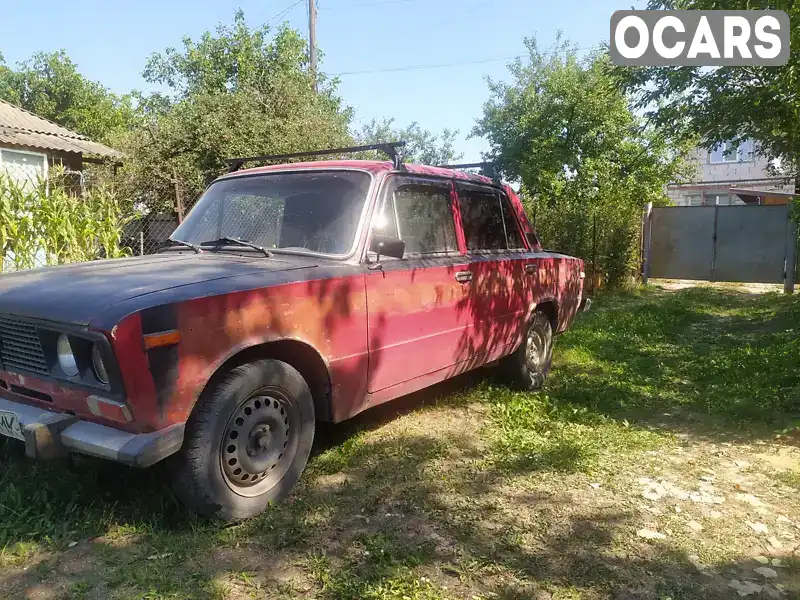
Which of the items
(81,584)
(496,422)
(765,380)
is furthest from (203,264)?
(765,380)

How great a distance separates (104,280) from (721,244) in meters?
15.5

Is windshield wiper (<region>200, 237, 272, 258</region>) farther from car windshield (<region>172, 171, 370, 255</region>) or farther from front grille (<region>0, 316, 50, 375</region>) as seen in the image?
front grille (<region>0, 316, 50, 375</region>)

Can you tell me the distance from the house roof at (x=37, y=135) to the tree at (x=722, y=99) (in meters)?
11.7

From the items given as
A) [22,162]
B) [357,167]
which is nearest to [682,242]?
[357,167]

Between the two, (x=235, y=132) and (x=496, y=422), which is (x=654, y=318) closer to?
(x=496, y=422)

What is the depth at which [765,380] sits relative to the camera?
5859mm

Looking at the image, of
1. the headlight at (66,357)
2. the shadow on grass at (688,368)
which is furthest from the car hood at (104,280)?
the shadow on grass at (688,368)

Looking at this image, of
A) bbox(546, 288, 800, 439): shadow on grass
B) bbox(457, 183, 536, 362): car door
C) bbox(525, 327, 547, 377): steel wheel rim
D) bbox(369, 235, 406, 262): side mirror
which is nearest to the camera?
bbox(369, 235, 406, 262): side mirror

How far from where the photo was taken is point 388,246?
11.6ft

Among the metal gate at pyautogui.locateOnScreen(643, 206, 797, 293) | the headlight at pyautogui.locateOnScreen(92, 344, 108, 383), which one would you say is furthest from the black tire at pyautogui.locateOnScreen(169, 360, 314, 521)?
the metal gate at pyautogui.locateOnScreen(643, 206, 797, 293)

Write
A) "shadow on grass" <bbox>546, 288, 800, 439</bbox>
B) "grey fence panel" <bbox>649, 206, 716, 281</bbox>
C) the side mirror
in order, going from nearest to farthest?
1. the side mirror
2. "shadow on grass" <bbox>546, 288, 800, 439</bbox>
3. "grey fence panel" <bbox>649, 206, 716, 281</bbox>

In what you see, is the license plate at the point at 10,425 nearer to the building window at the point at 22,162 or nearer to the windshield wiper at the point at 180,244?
the windshield wiper at the point at 180,244

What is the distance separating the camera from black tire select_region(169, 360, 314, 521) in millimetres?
2760

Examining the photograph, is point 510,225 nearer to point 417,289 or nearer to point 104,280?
point 417,289
